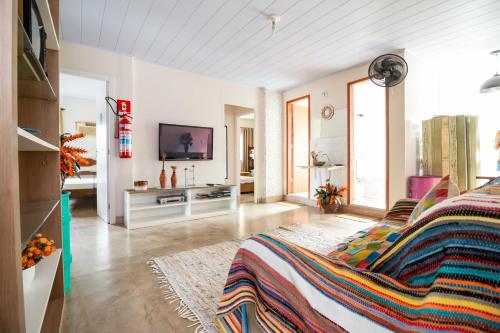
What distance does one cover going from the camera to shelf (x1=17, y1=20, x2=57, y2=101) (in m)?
0.95

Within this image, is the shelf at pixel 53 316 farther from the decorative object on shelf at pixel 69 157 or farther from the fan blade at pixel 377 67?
the fan blade at pixel 377 67

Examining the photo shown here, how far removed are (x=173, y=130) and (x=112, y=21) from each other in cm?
180

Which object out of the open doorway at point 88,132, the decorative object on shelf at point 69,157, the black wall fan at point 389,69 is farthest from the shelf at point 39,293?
the black wall fan at point 389,69

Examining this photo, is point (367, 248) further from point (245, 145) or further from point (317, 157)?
point (245, 145)

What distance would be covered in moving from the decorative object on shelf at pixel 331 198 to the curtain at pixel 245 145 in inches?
181

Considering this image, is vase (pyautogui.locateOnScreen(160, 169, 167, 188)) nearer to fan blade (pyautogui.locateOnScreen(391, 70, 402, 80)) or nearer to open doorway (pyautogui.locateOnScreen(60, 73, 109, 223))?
open doorway (pyautogui.locateOnScreen(60, 73, 109, 223))

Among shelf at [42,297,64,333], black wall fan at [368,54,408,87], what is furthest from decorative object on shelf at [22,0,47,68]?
A: black wall fan at [368,54,408,87]

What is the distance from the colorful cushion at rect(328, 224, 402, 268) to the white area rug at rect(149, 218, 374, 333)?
28 centimetres

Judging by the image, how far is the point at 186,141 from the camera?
4492 mm

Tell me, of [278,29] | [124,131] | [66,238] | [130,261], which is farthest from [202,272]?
[278,29]

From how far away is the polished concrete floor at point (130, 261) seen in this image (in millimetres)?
1530

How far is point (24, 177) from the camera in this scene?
4.99ft

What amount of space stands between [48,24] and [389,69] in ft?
11.8

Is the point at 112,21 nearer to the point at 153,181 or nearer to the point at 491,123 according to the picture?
the point at 153,181
